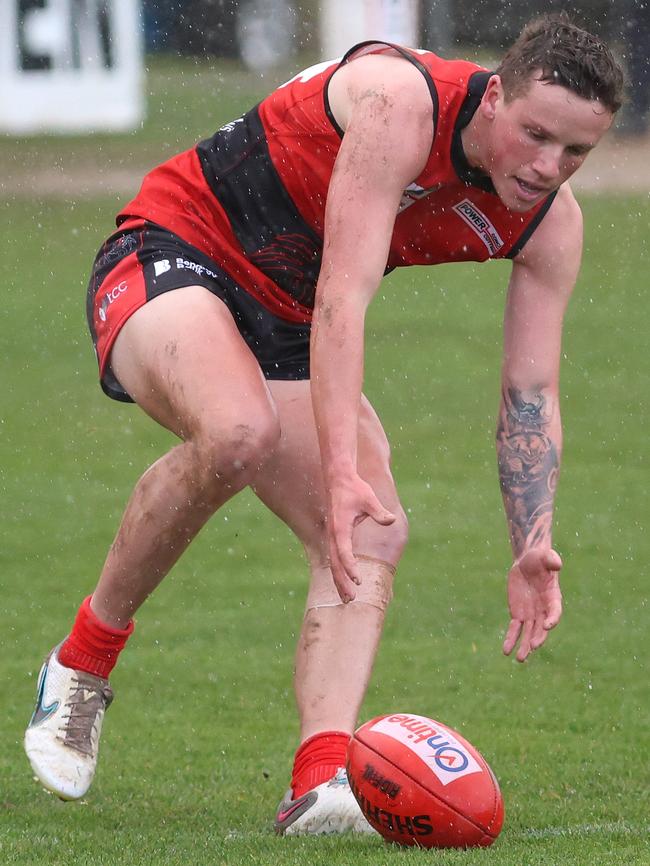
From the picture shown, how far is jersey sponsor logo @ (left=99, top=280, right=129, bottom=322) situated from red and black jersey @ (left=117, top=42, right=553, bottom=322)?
0.71 feet

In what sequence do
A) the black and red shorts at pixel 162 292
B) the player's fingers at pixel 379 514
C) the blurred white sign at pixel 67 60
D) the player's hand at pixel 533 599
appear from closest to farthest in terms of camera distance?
the player's fingers at pixel 379 514 → the player's hand at pixel 533 599 → the black and red shorts at pixel 162 292 → the blurred white sign at pixel 67 60

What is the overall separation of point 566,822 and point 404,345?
28.5 ft

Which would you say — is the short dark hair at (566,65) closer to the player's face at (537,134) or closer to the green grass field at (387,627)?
the player's face at (537,134)

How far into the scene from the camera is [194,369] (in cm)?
420

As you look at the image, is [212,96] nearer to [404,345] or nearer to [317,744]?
[404,345]

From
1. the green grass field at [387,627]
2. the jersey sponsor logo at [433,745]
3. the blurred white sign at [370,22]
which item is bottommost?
the blurred white sign at [370,22]

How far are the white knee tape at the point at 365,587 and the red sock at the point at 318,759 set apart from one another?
375 mm

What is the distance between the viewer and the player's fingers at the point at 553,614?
13.6 ft

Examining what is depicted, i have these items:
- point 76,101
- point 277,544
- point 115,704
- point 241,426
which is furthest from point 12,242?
point 241,426

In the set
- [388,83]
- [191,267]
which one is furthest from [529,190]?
[191,267]

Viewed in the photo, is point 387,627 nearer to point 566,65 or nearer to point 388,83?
point 388,83

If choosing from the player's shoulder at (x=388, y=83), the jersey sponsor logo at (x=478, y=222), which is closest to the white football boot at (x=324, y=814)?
the jersey sponsor logo at (x=478, y=222)

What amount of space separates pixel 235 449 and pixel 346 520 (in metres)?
0.48

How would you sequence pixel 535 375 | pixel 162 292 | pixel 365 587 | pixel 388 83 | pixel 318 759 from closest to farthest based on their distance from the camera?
pixel 388 83
pixel 318 759
pixel 162 292
pixel 365 587
pixel 535 375
